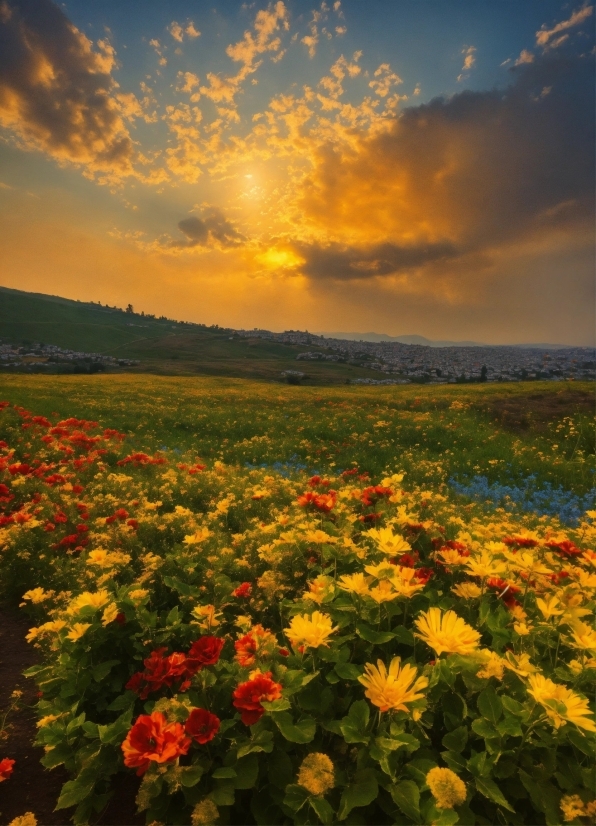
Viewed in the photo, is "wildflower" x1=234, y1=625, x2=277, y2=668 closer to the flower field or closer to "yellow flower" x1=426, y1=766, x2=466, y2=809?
the flower field

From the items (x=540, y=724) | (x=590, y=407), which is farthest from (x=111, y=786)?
(x=590, y=407)

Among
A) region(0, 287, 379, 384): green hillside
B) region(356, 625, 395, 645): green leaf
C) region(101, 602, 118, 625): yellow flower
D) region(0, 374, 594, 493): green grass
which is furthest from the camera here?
region(0, 287, 379, 384): green hillside

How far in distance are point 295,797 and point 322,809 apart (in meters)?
0.15

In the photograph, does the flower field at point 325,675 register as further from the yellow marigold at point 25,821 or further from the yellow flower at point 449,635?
the yellow marigold at point 25,821

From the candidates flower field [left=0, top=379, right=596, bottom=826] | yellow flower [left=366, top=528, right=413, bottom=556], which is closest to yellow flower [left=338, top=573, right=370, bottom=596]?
flower field [left=0, top=379, right=596, bottom=826]

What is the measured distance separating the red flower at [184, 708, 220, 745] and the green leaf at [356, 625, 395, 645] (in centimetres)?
95

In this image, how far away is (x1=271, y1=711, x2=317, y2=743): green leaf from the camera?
208 cm

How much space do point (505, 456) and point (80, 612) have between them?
12.3 m

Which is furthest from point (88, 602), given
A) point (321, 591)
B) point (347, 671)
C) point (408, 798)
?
point (408, 798)

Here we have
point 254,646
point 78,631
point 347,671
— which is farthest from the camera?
point 78,631

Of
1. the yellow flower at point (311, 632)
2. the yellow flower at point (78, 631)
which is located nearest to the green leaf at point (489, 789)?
the yellow flower at point (311, 632)

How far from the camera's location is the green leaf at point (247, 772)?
207cm

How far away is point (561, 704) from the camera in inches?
77.5

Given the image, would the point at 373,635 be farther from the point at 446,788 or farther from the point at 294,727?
the point at 446,788
